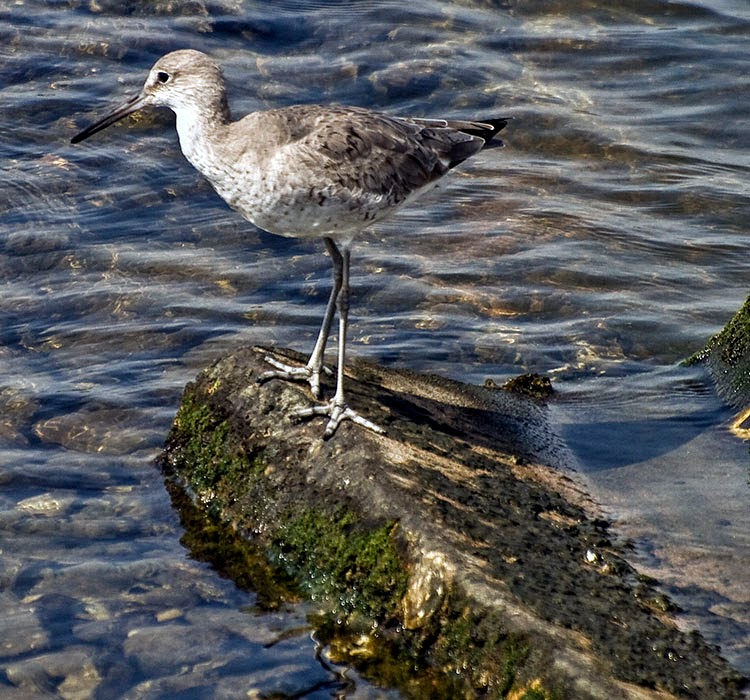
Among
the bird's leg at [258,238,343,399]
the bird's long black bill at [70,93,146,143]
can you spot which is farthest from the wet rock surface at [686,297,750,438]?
the bird's long black bill at [70,93,146,143]

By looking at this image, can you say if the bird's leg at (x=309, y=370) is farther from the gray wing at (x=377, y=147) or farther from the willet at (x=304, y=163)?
the gray wing at (x=377, y=147)

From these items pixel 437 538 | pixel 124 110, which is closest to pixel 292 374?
pixel 437 538

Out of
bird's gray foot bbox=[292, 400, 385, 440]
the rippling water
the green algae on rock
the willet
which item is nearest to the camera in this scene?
the rippling water

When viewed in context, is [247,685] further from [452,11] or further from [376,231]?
[452,11]

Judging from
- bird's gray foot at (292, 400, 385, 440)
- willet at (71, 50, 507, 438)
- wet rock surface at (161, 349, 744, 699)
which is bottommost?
wet rock surface at (161, 349, 744, 699)

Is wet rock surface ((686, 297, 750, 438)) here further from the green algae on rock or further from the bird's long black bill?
the bird's long black bill

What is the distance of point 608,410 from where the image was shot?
6883 mm

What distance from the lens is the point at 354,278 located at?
8688 mm

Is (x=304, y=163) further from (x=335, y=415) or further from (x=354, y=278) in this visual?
(x=354, y=278)

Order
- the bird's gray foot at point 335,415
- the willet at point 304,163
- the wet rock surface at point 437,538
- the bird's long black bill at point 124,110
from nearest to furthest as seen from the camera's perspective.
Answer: the wet rock surface at point 437,538 → the bird's gray foot at point 335,415 → the willet at point 304,163 → the bird's long black bill at point 124,110

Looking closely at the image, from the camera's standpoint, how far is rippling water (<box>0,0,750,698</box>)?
5191mm

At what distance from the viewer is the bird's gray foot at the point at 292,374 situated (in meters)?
5.91

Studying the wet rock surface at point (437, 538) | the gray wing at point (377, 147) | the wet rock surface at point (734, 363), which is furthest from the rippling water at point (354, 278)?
the gray wing at point (377, 147)

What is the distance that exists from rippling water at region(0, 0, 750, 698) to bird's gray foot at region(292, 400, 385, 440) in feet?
2.82
